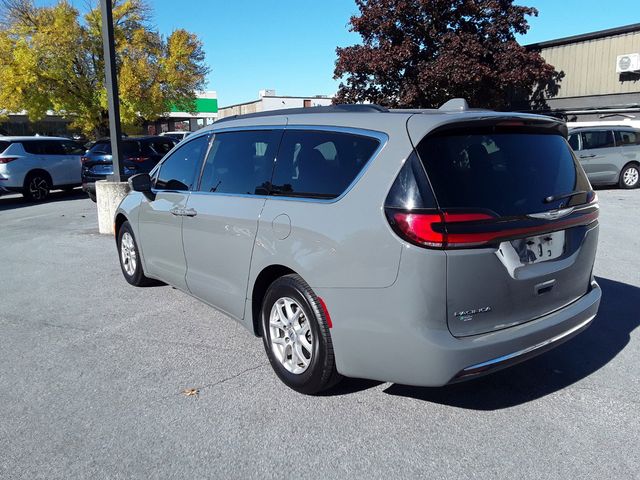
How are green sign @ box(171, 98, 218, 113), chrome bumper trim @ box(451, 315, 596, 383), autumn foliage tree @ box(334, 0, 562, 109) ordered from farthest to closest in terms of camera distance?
green sign @ box(171, 98, 218, 113), autumn foliage tree @ box(334, 0, 562, 109), chrome bumper trim @ box(451, 315, 596, 383)

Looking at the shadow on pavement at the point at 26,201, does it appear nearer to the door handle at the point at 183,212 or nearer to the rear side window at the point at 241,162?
the door handle at the point at 183,212

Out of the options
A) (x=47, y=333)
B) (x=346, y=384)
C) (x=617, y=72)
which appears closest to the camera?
(x=346, y=384)

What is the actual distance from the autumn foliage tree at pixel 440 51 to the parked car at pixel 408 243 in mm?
16786

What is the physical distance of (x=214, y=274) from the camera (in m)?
4.26

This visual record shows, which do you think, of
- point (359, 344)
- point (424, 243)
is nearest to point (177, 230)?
point (359, 344)

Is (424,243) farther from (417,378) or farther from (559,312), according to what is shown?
(559,312)

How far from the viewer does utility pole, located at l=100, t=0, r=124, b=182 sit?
8.77m

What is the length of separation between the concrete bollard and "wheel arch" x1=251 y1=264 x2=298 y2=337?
19.4 feet

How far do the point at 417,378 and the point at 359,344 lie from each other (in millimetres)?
366

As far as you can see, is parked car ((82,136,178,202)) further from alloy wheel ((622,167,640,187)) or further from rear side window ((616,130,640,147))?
alloy wheel ((622,167,640,187))

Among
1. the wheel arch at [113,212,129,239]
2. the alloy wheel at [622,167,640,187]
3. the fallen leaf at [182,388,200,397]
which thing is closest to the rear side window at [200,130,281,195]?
the fallen leaf at [182,388,200,397]

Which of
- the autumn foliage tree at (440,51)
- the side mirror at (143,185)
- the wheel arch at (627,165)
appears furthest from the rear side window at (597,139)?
the side mirror at (143,185)

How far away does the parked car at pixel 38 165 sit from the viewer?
1431 centimetres

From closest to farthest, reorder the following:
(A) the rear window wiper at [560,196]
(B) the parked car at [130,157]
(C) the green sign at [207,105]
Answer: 1. (A) the rear window wiper at [560,196]
2. (B) the parked car at [130,157]
3. (C) the green sign at [207,105]
